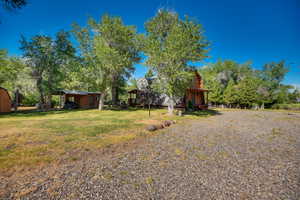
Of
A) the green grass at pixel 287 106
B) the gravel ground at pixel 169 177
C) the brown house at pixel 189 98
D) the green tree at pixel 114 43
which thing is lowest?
the gravel ground at pixel 169 177

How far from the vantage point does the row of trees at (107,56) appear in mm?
12789

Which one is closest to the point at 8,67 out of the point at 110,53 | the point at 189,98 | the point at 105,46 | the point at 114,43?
the point at 105,46

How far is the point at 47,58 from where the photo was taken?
16.5 meters

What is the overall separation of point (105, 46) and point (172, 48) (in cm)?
841

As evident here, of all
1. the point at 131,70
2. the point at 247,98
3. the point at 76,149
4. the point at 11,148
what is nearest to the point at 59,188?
the point at 76,149

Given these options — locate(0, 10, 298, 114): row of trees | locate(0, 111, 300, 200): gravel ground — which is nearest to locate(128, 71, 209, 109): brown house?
locate(0, 10, 298, 114): row of trees

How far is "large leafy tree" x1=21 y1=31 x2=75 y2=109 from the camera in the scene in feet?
52.2

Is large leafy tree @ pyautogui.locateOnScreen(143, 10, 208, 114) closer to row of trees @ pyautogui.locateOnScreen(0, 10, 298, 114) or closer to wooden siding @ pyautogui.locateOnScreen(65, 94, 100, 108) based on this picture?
row of trees @ pyautogui.locateOnScreen(0, 10, 298, 114)

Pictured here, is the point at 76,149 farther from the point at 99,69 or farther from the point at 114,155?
the point at 99,69

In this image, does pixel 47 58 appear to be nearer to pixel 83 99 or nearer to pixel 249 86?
pixel 83 99

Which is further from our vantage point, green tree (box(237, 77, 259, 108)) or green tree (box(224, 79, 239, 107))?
green tree (box(224, 79, 239, 107))

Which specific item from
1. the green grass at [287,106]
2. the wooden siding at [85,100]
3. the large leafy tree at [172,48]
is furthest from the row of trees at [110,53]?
the green grass at [287,106]

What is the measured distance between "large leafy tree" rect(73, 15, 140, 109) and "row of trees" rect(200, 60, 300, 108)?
2324cm

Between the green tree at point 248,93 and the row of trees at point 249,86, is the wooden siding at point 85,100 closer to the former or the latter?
the row of trees at point 249,86
